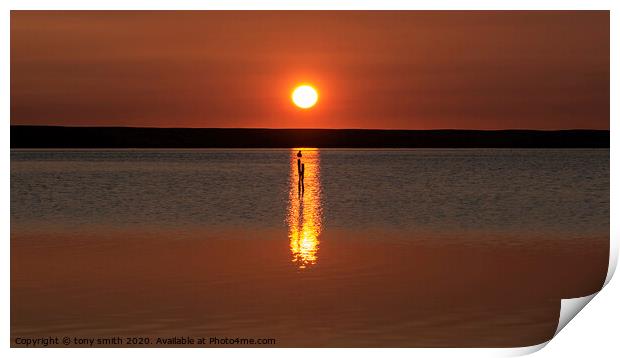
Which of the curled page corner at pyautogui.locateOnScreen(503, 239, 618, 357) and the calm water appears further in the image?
the calm water

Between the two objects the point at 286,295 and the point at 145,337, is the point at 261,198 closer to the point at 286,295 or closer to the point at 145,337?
the point at 286,295

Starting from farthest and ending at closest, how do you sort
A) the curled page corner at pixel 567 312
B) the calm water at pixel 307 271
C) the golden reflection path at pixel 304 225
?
1. the golden reflection path at pixel 304 225
2. the calm water at pixel 307 271
3. the curled page corner at pixel 567 312

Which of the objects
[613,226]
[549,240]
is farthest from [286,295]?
[549,240]

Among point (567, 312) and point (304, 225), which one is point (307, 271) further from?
point (304, 225)

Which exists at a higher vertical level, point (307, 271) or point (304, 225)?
point (304, 225)

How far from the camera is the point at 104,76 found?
703 inches

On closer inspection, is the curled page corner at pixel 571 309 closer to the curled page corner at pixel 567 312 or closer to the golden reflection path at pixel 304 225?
the curled page corner at pixel 567 312

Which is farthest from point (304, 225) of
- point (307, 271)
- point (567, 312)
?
point (567, 312)

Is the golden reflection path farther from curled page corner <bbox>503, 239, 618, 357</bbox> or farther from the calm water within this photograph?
curled page corner <bbox>503, 239, 618, 357</bbox>

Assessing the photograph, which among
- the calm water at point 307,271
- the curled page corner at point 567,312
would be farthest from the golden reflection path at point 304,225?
the curled page corner at point 567,312

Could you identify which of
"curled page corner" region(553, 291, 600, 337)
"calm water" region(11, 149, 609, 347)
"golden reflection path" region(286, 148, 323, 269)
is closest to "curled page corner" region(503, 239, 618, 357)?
"curled page corner" region(553, 291, 600, 337)
